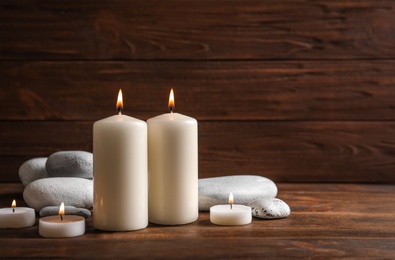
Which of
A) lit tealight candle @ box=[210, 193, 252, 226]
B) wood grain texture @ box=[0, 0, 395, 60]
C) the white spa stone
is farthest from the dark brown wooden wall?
lit tealight candle @ box=[210, 193, 252, 226]

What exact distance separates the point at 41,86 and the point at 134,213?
2.54 feet

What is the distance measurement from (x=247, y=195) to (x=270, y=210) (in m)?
0.15

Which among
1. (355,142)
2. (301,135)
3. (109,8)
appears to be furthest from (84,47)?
(355,142)

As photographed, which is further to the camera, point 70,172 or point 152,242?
point 70,172

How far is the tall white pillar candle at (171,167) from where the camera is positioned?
981mm

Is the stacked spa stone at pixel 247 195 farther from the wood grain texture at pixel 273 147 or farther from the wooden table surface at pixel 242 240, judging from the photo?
the wood grain texture at pixel 273 147

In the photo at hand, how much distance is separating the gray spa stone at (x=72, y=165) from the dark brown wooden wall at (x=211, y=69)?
328mm

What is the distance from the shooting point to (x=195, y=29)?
5.28ft

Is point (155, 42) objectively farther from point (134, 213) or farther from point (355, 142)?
point (134, 213)

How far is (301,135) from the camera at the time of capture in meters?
1.63

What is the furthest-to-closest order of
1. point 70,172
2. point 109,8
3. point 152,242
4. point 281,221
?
point 109,8
point 70,172
point 281,221
point 152,242

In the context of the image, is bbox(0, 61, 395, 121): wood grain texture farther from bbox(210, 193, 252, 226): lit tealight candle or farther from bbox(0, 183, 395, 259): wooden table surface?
bbox(210, 193, 252, 226): lit tealight candle

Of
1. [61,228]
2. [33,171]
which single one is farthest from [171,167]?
[33,171]

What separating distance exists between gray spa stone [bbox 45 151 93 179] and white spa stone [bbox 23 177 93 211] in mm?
108
